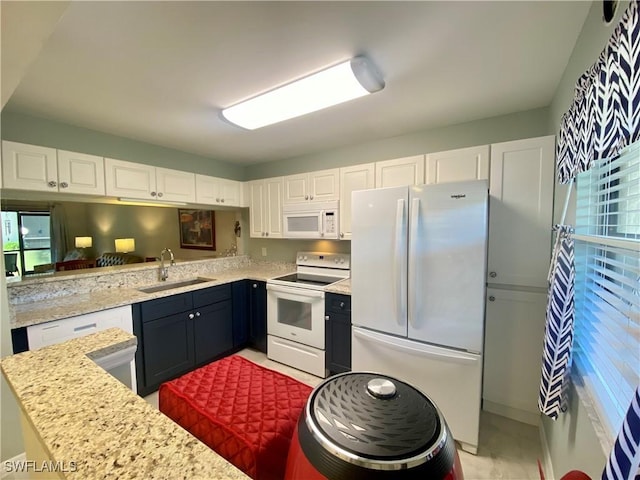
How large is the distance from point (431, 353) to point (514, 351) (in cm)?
67

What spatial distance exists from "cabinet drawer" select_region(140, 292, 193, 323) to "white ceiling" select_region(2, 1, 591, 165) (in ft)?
5.07

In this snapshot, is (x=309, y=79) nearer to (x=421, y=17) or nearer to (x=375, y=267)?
(x=421, y=17)

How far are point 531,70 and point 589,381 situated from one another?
166 cm

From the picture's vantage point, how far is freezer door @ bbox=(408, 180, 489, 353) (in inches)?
65.8

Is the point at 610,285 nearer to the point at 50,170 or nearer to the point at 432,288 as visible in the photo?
the point at 432,288

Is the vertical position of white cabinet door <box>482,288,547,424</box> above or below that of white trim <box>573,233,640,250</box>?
below

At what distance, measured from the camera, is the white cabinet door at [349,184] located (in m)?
2.63

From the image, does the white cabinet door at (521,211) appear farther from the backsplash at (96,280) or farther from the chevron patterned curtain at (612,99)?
the backsplash at (96,280)

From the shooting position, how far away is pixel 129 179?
8.30 ft

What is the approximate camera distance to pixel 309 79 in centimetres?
160

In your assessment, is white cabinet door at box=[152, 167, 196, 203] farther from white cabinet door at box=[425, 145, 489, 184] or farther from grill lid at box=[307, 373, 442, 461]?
grill lid at box=[307, 373, 442, 461]

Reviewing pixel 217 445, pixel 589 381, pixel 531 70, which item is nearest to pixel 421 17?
pixel 531 70

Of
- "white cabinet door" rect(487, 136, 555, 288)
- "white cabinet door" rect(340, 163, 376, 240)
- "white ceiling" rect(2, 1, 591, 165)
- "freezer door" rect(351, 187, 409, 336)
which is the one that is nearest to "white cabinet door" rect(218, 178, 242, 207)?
"white ceiling" rect(2, 1, 591, 165)

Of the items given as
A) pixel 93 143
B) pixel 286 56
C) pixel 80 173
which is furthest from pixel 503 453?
pixel 93 143
